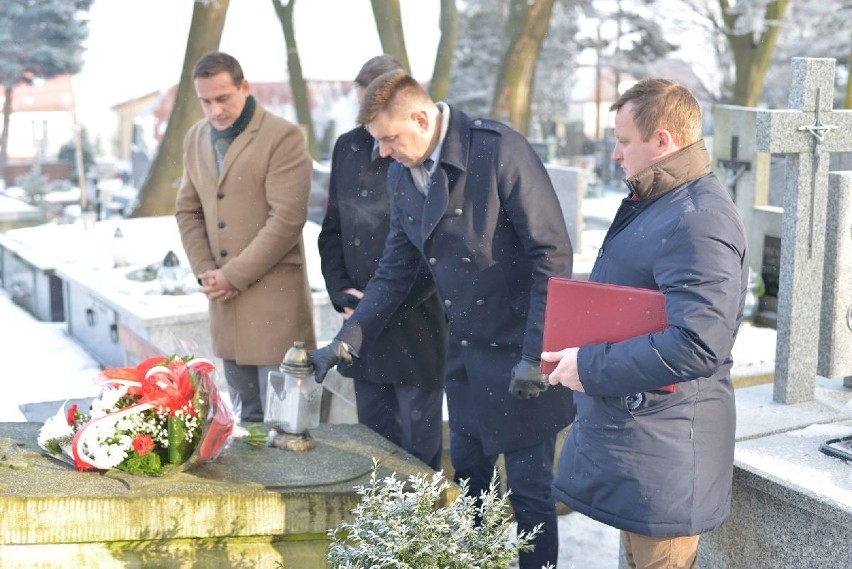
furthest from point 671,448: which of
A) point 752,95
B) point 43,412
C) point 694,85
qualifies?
point 694,85

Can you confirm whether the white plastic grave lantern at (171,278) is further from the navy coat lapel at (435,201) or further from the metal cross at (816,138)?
the metal cross at (816,138)

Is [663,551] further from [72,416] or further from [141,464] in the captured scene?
[72,416]

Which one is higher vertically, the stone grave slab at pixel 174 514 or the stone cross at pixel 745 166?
the stone cross at pixel 745 166

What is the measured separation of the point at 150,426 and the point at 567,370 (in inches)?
55.2

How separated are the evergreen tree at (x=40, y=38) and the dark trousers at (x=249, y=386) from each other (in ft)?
57.7

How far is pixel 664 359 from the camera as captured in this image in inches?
105

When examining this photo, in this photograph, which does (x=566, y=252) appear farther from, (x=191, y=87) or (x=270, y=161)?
(x=191, y=87)

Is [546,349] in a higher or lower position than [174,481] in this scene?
higher

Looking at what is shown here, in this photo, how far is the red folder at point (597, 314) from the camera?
275cm

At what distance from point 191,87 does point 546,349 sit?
12.1 m

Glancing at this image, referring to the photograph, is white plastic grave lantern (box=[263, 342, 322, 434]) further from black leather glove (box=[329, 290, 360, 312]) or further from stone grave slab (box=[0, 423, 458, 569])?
black leather glove (box=[329, 290, 360, 312])

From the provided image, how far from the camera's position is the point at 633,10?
29.4 meters

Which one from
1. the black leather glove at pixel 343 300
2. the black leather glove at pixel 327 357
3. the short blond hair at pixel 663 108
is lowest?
the black leather glove at pixel 327 357

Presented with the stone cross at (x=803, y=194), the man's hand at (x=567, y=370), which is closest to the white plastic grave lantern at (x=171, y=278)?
the stone cross at (x=803, y=194)
